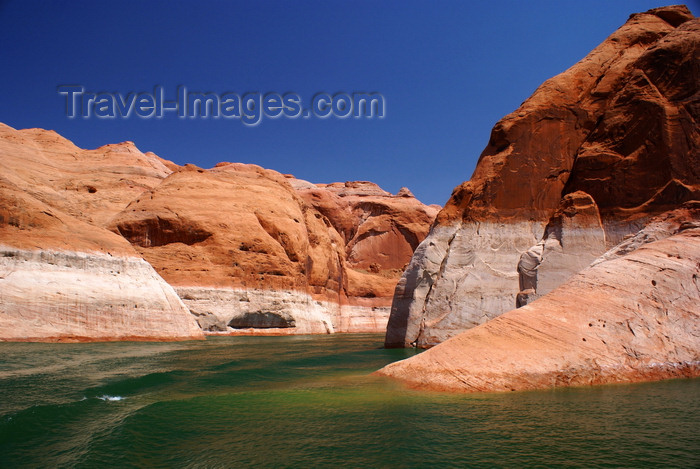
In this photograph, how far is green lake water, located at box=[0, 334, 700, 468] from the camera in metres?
5.17

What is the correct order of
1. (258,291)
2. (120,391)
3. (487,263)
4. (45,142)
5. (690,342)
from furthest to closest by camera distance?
(45,142)
(258,291)
(487,263)
(120,391)
(690,342)

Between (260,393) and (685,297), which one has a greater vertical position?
(685,297)

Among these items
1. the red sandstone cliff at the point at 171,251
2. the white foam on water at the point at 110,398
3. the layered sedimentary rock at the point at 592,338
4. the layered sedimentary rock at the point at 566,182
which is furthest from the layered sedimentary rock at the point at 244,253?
the layered sedimentary rock at the point at 592,338

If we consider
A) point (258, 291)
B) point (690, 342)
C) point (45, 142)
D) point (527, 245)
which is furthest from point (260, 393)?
point (45, 142)

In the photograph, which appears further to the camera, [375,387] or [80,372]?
[80,372]

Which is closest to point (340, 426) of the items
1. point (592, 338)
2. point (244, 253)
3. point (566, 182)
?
point (592, 338)

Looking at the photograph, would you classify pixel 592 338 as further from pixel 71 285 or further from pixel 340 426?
pixel 71 285

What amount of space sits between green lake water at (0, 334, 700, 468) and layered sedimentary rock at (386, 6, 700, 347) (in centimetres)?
846

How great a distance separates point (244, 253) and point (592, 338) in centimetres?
2826

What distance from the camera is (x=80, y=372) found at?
11.6 metres

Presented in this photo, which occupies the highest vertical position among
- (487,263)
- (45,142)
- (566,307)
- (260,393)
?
(45,142)

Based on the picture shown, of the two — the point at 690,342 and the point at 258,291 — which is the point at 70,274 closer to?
the point at 258,291

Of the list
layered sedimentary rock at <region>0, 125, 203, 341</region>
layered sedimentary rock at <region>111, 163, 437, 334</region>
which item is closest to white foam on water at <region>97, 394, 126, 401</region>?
layered sedimentary rock at <region>0, 125, 203, 341</region>

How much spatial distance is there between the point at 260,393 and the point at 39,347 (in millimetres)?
11054
